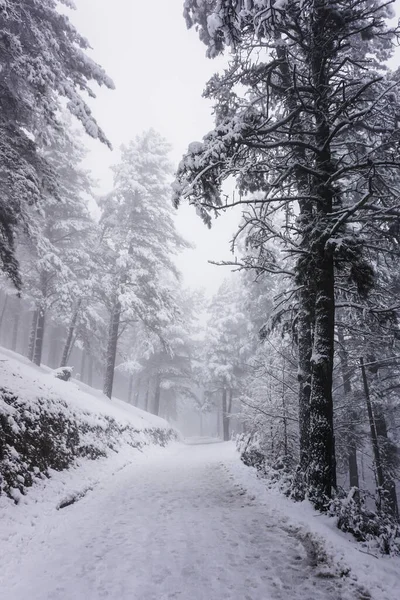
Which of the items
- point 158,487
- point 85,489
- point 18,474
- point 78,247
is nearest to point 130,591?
point 18,474

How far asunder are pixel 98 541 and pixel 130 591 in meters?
1.53

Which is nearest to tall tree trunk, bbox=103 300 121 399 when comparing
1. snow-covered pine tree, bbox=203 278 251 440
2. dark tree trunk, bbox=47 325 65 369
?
snow-covered pine tree, bbox=203 278 251 440

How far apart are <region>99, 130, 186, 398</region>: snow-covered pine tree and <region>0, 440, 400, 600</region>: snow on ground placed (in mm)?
12745

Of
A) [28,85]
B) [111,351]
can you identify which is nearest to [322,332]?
[28,85]

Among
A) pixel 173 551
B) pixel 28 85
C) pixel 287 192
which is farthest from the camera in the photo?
pixel 287 192

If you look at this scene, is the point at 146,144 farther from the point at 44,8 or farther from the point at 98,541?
the point at 98,541

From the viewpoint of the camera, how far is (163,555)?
436 cm

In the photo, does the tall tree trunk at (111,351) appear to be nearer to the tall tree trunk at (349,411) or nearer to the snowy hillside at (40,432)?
the snowy hillside at (40,432)

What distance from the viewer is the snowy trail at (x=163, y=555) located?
3.56 m

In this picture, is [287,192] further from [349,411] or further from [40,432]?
[40,432]

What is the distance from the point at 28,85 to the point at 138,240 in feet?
39.4

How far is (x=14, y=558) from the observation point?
420 cm

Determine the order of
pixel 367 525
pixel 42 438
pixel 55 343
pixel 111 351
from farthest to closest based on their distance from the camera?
pixel 55 343 → pixel 111 351 → pixel 42 438 → pixel 367 525

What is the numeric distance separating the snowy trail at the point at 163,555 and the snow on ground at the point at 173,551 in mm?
12
